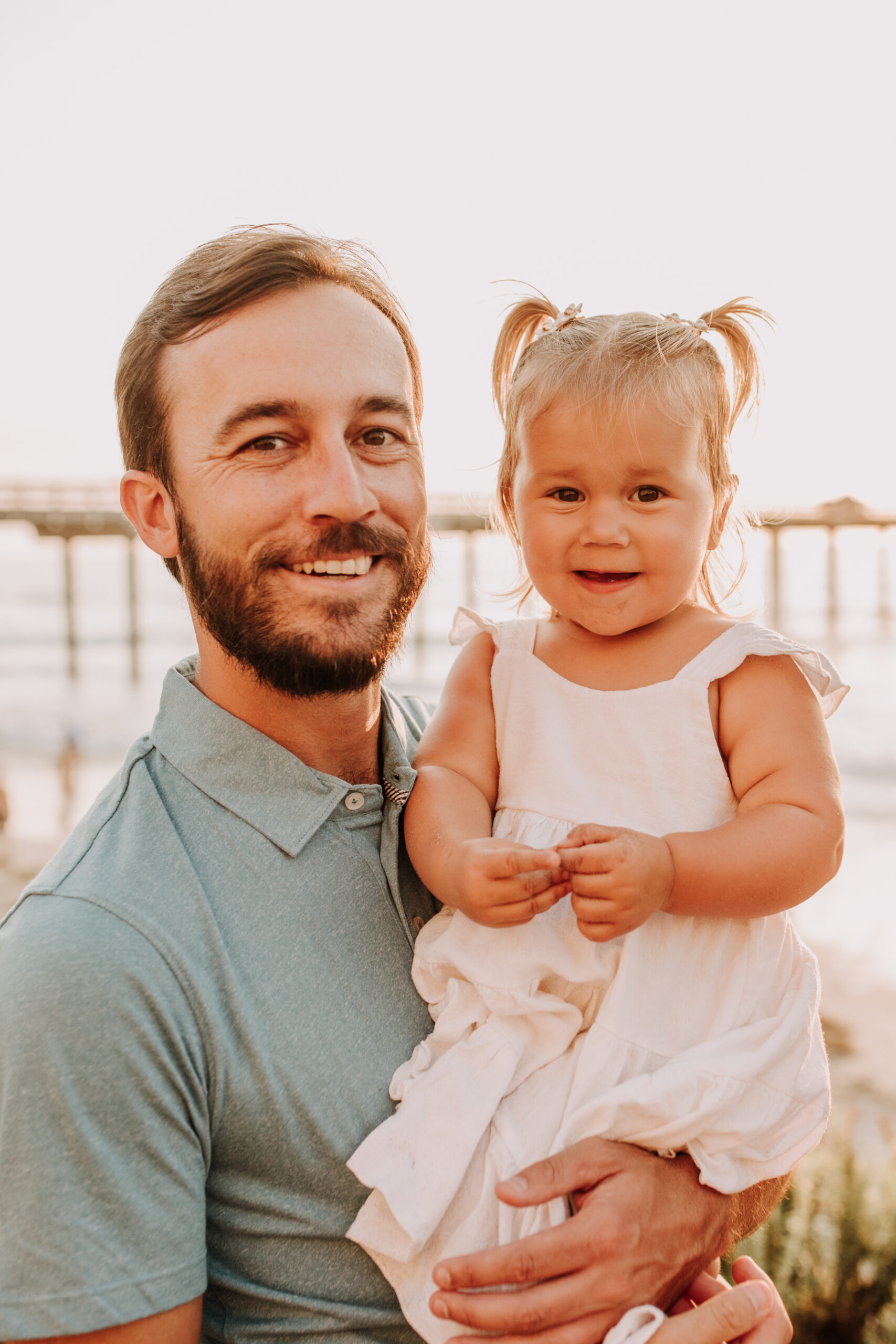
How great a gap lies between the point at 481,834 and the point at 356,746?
19.1 inches

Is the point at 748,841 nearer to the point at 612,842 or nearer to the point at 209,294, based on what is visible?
the point at 612,842

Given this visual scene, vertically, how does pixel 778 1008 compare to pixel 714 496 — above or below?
below

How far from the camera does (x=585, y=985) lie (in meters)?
1.91

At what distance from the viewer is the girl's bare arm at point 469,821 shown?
1.78 metres

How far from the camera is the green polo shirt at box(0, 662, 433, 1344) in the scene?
154cm

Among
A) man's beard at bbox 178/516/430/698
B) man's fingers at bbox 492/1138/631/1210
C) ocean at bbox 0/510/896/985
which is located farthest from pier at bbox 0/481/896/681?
man's fingers at bbox 492/1138/631/1210

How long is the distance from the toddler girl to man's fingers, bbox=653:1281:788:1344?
0.19m

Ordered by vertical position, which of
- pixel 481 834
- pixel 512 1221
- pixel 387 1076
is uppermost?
pixel 481 834

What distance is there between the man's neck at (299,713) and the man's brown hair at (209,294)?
35 cm

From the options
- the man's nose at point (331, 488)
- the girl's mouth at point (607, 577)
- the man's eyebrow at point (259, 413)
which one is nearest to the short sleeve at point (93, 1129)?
the man's nose at point (331, 488)

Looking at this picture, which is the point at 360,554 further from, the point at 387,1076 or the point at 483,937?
the point at 387,1076

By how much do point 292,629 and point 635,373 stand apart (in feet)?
3.04

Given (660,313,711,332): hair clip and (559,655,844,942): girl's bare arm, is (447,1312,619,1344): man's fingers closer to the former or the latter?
(559,655,844,942): girl's bare arm

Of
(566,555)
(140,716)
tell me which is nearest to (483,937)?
(566,555)
